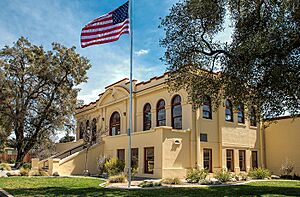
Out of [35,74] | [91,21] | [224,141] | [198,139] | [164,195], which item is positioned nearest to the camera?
[164,195]

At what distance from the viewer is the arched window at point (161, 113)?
79.3 feet

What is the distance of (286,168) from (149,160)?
1046cm

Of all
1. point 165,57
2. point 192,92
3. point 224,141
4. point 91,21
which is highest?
point 91,21

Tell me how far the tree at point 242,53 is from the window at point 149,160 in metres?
6.49

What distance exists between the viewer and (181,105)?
22422mm

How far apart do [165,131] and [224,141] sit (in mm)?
5600

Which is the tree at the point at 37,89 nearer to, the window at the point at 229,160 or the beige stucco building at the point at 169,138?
the beige stucco building at the point at 169,138

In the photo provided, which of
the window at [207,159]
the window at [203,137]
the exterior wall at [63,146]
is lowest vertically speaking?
the window at [207,159]

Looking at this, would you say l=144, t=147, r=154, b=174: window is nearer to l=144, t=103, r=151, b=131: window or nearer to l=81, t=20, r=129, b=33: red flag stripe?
l=144, t=103, r=151, b=131: window

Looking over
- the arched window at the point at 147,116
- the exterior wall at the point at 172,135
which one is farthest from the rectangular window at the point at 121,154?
the arched window at the point at 147,116

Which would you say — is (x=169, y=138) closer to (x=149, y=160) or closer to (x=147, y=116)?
(x=149, y=160)

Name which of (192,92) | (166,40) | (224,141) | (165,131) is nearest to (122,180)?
(165,131)

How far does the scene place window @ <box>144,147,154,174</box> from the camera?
21109 millimetres

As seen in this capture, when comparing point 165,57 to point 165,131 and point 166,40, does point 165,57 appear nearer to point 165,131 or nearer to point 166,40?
point 166,40
